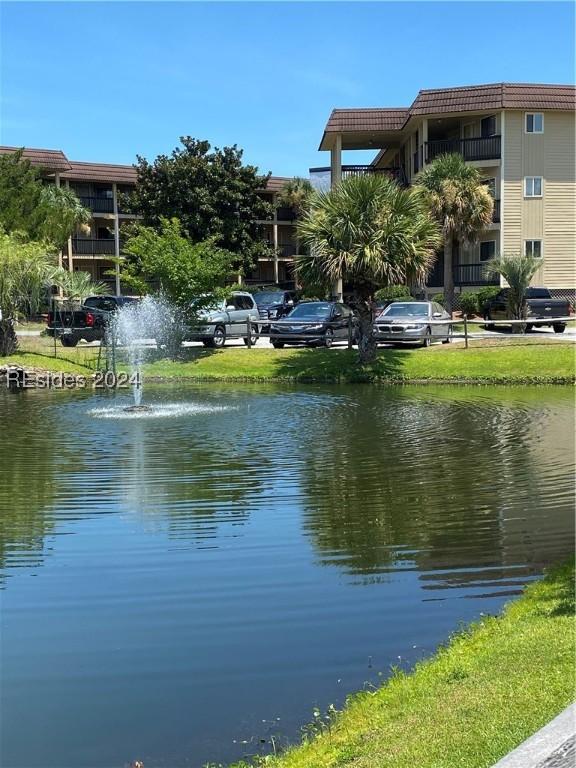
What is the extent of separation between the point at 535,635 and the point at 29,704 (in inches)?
140

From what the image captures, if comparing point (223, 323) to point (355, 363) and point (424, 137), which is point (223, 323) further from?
point (424, 137)

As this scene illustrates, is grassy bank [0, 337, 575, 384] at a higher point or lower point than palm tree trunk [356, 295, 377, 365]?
lower

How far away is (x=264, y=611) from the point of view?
25.2ft

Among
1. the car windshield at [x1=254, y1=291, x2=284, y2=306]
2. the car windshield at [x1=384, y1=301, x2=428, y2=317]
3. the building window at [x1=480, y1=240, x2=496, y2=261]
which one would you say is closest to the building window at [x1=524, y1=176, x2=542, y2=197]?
the building window at [x1=480, y1=240, x2=496, y2=261]

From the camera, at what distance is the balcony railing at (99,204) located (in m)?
63.8

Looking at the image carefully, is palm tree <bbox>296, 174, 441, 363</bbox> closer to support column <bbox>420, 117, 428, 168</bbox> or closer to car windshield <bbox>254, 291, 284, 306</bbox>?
support column <bbox>420, 117, 428, 168</bbox>

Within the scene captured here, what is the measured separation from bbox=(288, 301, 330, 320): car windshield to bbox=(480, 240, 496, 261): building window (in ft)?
54.8

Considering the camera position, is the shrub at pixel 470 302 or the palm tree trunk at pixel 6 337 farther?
the shrub at pixel 470 302

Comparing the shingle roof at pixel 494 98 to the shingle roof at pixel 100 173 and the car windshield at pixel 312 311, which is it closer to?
the car windshield at pixel 312 311

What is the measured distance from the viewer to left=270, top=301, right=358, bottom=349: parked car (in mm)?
33094

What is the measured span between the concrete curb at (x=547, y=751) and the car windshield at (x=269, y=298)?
4600cm

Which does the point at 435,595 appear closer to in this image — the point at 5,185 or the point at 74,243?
the point at 5,185

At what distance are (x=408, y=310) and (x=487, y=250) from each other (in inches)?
633

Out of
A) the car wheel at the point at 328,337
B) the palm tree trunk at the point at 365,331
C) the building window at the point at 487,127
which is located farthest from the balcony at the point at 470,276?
the palm tree trunk at the point at 365,331
